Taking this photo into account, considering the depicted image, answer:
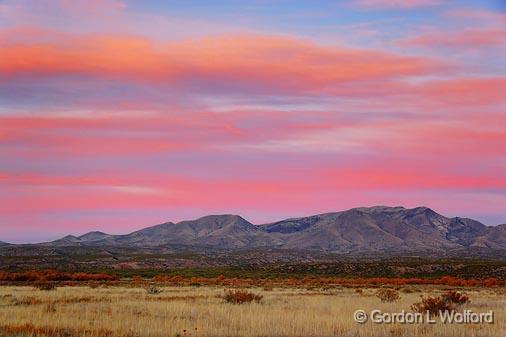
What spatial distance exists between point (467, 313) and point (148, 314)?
12271 millimetres

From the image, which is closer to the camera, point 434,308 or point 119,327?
point 119,327

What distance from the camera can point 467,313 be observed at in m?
22.2

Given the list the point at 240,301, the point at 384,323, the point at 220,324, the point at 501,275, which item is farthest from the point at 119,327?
the point at 501,275

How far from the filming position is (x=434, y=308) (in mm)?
22516

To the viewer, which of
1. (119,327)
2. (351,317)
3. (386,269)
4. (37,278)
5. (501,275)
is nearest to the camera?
(119,327)

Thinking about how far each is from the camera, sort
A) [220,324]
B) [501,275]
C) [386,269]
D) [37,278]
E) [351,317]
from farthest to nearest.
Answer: [386,269] < [501,275] < [37,278] < [351,317] < [220,324]

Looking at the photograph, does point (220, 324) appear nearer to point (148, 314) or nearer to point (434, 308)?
point (148, 314)

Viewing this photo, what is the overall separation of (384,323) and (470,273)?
80.0m

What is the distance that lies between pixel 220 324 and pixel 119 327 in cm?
335

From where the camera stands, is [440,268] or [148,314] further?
[440,268]

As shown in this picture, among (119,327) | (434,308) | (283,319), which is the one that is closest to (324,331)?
(283,319)

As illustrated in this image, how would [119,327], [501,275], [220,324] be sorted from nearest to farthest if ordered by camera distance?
[119,327]
[220,324]
[501,275]

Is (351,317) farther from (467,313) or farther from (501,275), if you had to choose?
(501,275)

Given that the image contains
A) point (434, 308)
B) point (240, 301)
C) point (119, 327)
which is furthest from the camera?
point (240, 301)
